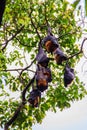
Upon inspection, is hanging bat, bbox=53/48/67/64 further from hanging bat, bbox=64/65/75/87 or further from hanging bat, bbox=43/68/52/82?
hanging bat, bbox=64/65/75/87

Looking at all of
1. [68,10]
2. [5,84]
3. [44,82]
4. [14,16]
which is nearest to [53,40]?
[44,82]

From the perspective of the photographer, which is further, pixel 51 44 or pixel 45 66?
pixel 45 66

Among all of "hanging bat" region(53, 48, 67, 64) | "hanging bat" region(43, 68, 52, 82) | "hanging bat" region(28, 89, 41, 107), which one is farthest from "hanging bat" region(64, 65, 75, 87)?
"hanging bat" region(53, 48, 67, 64)

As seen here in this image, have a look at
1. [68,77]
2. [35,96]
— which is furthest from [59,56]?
[35,96]

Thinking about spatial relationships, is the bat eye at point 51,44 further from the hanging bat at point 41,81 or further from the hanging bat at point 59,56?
the hanging bat at point 41,81

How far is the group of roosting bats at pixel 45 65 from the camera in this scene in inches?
261

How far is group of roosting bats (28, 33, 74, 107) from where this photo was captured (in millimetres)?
6641

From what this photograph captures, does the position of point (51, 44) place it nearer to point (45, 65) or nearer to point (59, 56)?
point (59, 56)

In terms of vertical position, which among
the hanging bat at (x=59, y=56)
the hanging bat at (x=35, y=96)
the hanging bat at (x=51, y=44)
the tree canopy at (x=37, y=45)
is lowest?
the hanging bat at (x=59, y=56)

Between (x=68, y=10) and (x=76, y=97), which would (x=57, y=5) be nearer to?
(x=68, y=10)

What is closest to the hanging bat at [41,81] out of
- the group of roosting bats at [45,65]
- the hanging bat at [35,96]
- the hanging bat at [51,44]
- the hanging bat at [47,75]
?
the group of roosting bats at [45,65]

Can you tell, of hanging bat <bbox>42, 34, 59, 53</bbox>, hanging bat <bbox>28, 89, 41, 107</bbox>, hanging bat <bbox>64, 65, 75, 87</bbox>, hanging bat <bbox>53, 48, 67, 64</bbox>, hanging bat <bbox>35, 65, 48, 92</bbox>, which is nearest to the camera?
hanging bat <bbox>53, 48, 67, 64</bbox>

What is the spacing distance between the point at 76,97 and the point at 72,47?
216cm

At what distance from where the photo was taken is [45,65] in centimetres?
727
